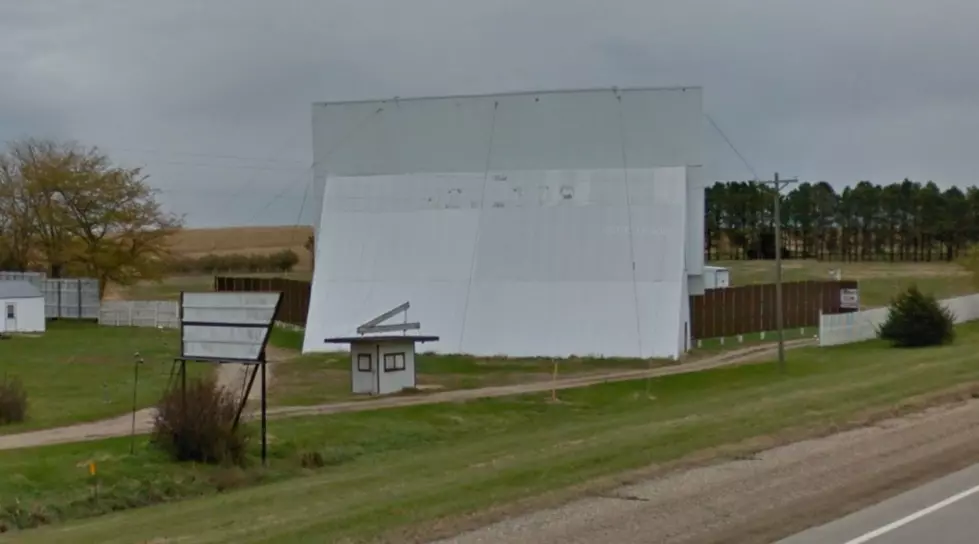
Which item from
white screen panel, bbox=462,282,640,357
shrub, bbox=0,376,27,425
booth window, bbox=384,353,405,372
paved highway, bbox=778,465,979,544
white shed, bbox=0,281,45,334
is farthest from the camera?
white shed, bbox=0,281,45,334

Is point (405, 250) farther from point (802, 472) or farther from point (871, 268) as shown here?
point (871, 268)

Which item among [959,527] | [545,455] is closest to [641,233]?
[545,455]

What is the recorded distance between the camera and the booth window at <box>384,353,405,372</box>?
34.9 metres

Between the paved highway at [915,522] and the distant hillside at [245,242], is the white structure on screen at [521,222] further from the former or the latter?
the distant hillside at [245,242]

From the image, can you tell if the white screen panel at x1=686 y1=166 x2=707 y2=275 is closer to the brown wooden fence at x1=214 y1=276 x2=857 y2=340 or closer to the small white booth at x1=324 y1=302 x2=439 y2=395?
the brown wooden fence at x1=214 y1=276 x2=857 y2=340

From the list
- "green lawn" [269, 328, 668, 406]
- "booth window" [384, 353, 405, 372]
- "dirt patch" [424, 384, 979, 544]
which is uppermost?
"booth window" [384, 353, 405, 372]

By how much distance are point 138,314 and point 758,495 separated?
64.1 metres

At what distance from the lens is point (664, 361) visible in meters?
44.3

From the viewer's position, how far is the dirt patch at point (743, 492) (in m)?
11.1

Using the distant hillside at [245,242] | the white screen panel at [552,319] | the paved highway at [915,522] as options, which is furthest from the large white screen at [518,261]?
the distant hillside at [245,242]

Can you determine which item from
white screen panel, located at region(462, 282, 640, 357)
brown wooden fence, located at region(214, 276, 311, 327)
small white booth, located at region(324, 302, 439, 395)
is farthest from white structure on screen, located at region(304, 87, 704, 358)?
brown wooden fence, located at region(214, 276, 311, 327)

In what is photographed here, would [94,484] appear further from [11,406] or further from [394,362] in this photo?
[394,362]

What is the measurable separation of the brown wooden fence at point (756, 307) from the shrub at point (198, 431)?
3438cm

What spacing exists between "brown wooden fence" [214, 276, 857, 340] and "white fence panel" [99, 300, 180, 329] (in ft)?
17.9
